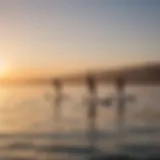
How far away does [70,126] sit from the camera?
1.19m

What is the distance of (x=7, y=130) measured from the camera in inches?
47.2

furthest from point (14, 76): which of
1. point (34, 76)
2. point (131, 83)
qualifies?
point (131, 83)

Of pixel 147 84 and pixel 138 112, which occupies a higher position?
pixel 147 84

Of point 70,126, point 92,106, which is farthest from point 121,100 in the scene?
point 70,126

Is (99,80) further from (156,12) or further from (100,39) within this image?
(156,12)


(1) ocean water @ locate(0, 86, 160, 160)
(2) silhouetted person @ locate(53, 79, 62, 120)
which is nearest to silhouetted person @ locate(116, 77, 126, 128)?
(1) ocean water @ locate(0, 86, 160, 160)

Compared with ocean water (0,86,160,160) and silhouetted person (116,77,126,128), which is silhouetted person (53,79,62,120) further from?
silhouetted person (116,77,126,128)

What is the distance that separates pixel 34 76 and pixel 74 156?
12.7 inches

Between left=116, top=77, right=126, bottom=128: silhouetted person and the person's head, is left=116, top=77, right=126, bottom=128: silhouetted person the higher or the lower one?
the lower one

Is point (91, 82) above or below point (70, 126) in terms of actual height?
above

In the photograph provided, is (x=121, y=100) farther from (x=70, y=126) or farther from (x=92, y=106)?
(x=70, y=126)

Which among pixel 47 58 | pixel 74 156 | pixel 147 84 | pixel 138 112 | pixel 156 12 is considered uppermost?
pixel 156 12

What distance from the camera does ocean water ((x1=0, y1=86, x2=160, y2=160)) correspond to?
3.85 feet

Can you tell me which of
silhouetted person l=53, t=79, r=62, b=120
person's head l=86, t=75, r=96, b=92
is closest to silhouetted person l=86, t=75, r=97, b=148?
person's head l=86, t=75, r=96, b=92
